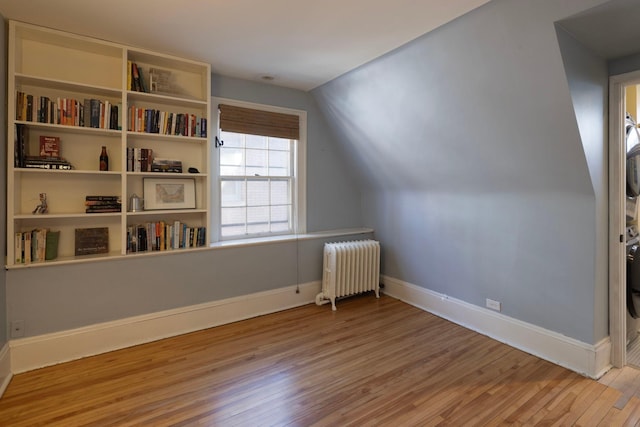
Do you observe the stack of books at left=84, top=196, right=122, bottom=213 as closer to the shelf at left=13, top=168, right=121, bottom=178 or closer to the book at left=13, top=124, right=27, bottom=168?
the shelf at left=13, top=168, right=121, bottom=178

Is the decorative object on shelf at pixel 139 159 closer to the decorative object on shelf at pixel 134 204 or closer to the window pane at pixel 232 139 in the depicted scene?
the decorative object on shelf at pixel 134 204

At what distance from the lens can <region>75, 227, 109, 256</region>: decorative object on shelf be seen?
263cm

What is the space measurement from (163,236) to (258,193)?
1.12 metres

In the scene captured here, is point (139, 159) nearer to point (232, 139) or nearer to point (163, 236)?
point (163, 236)

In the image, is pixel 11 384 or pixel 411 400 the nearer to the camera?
pixel 411 400

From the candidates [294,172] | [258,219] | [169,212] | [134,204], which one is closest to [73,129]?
[134,204]

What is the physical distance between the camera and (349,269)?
3.67 m

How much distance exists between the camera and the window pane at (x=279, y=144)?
146 inches

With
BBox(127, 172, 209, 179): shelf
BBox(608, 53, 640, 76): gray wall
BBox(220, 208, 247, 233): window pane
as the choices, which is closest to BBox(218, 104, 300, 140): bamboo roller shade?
BBox(127, 172, 209, 179): shelf

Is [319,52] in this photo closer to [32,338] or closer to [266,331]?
[266,331]

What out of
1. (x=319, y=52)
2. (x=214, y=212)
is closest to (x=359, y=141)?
(x=319, y=52)

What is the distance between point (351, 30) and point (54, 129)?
7.88 feet

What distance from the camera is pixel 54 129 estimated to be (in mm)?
2557

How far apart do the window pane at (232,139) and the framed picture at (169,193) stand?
1.84 ft
